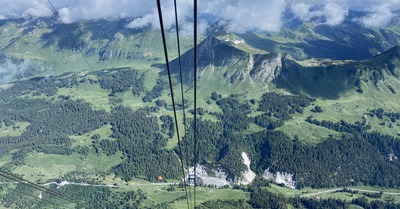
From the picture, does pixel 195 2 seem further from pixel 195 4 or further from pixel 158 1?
pixel 158 1

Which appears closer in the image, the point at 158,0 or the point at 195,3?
the point at 158,0

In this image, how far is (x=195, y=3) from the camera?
45.1 feet

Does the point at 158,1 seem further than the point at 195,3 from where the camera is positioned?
No

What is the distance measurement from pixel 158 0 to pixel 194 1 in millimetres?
1783

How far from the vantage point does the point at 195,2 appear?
1360cm

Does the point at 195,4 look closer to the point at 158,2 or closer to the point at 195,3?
the point at 195,3

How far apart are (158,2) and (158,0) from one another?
0.80 feet

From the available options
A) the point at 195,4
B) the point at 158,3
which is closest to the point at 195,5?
the point at 195,4

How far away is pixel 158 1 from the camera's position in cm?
1269

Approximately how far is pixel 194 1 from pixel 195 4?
1.83 ft

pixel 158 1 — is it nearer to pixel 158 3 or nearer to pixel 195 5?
pixel 158 3

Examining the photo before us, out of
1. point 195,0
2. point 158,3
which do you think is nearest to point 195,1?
point 195,0

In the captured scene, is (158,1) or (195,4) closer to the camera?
(158,1)

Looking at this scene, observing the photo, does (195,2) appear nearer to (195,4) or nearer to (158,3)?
(195,4)
